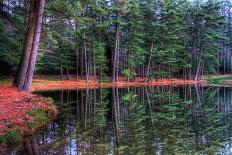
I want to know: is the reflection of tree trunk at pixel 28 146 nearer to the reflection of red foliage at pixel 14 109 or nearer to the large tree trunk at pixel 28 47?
the reflection of red foliage at pixel 14 109

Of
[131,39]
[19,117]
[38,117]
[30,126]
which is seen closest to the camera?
[30,126]

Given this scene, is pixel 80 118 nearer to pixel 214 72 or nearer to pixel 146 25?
pixel 146 25

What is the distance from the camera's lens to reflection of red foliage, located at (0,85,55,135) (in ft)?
43.0

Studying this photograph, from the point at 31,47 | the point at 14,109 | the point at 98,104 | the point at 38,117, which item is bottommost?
the point at 98,104

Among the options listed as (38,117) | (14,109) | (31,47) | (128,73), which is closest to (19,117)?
(38,117)

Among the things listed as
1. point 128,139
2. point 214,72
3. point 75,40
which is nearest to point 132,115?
point 128,139

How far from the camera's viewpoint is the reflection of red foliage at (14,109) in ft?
43.0

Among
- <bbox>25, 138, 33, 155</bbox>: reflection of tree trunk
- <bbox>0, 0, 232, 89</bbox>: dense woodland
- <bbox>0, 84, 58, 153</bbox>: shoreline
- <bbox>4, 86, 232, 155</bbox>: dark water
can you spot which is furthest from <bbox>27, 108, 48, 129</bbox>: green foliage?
<bbox>0, 0, 232, 89</bbox>: dense woodland

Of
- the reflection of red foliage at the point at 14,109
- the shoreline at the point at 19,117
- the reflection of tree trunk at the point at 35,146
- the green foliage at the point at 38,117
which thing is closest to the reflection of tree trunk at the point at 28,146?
the reflection of tree trunk at the point at 35,146

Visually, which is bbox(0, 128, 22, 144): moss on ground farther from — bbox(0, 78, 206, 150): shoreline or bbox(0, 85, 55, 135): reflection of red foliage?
bbox(0, 85, 55, 135): reflection of red foliage

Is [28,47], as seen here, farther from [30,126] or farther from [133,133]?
[133,133]

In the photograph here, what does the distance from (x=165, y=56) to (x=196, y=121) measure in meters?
41.5

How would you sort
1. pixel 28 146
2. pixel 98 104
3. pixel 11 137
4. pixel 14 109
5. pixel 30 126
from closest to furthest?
pixel 28 146, pixel 11 137, pixel 30 126, pixel 14 109, pixel 98 104

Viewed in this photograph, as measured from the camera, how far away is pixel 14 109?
15.5 metres
